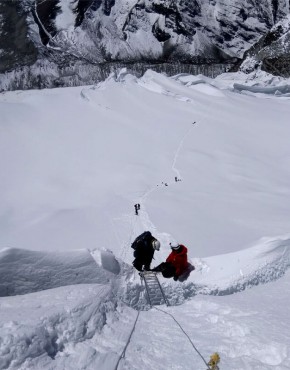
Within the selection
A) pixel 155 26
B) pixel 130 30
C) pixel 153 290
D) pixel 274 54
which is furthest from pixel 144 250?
pixel 155 26

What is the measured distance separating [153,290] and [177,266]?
83 centimetres

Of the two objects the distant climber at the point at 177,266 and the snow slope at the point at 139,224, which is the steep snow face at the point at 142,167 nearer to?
the snow slope at the point at 139,224

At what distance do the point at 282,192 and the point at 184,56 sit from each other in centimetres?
15720

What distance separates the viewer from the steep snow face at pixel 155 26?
527 ft

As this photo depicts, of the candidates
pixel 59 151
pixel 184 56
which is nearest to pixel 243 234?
pixel 59 151

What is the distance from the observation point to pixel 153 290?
5516 mm

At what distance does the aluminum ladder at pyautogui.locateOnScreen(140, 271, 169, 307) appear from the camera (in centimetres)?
536

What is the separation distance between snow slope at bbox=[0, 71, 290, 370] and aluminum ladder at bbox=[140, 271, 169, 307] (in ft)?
0.37

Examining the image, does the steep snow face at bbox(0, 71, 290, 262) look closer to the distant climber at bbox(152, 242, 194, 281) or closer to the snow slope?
the snow slope

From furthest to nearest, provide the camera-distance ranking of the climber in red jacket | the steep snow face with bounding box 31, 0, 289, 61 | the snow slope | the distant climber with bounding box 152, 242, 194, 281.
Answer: the steep snow face with bounding box 31, 0, 289, 61 → the climber in red jacket → the distant climber with bounding box 152, 242, 194, 281 → the snow slope

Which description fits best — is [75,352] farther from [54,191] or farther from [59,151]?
[59,151]

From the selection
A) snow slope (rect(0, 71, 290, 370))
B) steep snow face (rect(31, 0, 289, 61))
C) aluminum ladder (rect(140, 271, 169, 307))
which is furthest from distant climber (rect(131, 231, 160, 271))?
steep snow face (rect(31, 0, 289, 61))

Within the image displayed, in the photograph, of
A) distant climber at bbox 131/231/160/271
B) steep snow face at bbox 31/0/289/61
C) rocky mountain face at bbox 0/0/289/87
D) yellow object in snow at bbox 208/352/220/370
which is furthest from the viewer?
steep snow face at bbox 31/0/289/61

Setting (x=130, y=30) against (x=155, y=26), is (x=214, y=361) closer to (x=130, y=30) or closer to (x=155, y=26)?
(x=130, y=30)
